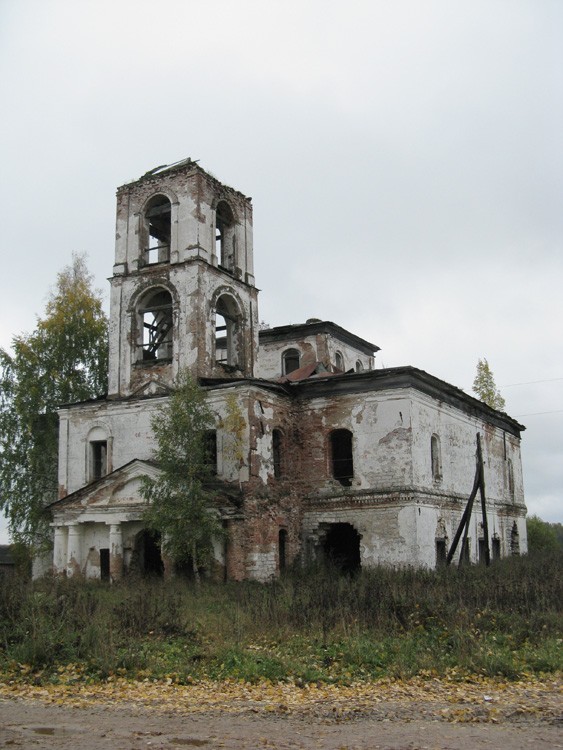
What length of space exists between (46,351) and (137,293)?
7.26m

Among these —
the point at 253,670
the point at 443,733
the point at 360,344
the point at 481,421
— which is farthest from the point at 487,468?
the point at 443,733

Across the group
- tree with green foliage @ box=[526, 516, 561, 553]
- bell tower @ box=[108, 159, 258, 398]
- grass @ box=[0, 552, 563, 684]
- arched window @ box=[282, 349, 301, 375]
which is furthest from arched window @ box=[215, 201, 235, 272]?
tree with green foliage @ box=[526, 516, 561, 553]

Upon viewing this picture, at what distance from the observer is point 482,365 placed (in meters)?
Answer: 42.6

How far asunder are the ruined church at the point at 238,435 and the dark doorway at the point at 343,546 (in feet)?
0.18

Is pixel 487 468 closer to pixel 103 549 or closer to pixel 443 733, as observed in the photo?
pixel 103 549

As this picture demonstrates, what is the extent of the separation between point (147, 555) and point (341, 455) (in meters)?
7.20

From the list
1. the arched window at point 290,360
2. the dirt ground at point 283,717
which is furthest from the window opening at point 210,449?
the dirt ground at point 283,717

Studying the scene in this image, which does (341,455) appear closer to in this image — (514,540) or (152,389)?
(152,389)

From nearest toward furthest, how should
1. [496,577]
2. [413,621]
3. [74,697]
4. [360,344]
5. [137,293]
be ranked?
[74,697], [413,621], [496,577], [137,293], [360,344]

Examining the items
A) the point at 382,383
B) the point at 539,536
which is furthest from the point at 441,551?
the point at 539,536

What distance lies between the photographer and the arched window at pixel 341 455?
85.9 ft

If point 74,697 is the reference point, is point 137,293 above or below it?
above

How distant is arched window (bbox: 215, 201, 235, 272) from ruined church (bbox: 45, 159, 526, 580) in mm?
50

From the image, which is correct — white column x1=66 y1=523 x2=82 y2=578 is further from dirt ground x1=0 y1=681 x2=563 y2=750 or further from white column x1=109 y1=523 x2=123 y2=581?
dirt ground x1=0 y1=681 x2=563 y2=750
